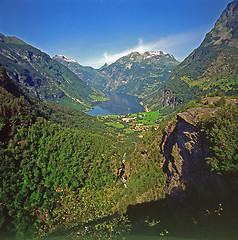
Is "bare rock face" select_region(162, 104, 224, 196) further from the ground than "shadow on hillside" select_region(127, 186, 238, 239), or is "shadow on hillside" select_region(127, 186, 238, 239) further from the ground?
"bare rock face" select_region(162, 104, 224, 196)

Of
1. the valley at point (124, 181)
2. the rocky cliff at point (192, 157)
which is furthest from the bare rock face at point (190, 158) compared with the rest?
the valley at point (124, 181)

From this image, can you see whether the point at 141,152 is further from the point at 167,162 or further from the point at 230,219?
the point at 230,219

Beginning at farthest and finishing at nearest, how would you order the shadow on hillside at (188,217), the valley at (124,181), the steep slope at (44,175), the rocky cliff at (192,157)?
the steep slope at (44,175) < the rocky cliff at (192,157) < the valley at (124,181) < the shadow on hillside at (188,217)

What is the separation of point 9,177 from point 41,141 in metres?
21.3

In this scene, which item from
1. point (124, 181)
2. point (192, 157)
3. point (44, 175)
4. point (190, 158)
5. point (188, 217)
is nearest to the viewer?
point (188, 217)

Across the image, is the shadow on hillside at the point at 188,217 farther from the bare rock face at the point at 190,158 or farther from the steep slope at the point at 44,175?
the steep slope at the point at 44,175

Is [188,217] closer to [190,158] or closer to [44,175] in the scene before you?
[190,158]

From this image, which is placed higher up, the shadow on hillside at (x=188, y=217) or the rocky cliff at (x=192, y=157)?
the rocky cliff at (x=192, y=157)

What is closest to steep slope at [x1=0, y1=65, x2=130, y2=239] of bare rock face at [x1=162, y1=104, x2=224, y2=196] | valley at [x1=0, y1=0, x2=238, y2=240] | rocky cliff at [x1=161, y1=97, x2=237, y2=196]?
valley at [x1=0, y1=0, x2=238, y2=240]

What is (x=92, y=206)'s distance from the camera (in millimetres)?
53094

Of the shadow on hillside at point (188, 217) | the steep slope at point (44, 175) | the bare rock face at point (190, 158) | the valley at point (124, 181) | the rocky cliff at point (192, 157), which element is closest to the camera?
the shadow on hillside at point (188, 217)

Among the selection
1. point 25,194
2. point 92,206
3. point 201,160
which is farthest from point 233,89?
point 25,194

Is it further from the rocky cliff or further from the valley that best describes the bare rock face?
the valley

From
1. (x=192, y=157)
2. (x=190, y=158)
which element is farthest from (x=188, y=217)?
(x=192, y=157)
